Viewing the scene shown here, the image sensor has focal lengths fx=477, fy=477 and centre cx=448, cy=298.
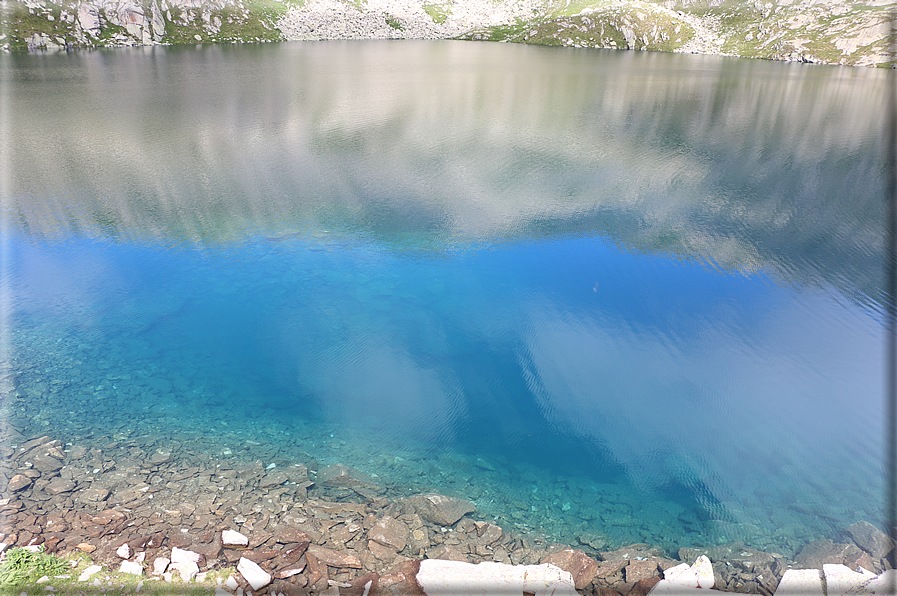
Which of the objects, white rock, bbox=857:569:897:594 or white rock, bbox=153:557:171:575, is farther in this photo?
white rock, bbox=857:569:897:594

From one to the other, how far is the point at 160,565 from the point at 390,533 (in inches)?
141

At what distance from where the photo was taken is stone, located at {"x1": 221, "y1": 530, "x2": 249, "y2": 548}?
7.91 meters

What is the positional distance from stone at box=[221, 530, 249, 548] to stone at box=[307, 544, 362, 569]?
1073 mm

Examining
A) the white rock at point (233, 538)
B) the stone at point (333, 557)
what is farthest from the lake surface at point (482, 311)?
the white rock at point (233, 538)

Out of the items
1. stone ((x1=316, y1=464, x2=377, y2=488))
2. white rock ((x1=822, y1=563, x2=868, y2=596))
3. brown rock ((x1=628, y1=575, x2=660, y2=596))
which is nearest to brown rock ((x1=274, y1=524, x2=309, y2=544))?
stone ((x1=316, y1=464, x2=377, y2=488))

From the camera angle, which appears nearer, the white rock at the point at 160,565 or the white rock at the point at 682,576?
the white rock at the point at 160,565

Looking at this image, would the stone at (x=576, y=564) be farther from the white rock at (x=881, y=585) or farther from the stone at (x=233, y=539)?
the stone at (x=233, y=539)

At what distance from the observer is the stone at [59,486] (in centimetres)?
899

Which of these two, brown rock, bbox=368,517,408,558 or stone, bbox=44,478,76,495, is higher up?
stone, bbox=44,478,76,495

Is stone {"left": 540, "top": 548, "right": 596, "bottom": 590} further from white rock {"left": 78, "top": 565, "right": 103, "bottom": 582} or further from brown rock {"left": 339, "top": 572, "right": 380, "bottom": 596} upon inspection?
white rock {"left": 78, "top": 565, "right": 103, "bottom": 582}

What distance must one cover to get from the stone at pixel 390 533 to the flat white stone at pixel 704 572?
4890 millimetres

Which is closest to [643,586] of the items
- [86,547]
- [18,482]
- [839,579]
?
[839,579]

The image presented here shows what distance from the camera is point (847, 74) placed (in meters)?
89.9

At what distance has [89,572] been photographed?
22.7 feet
